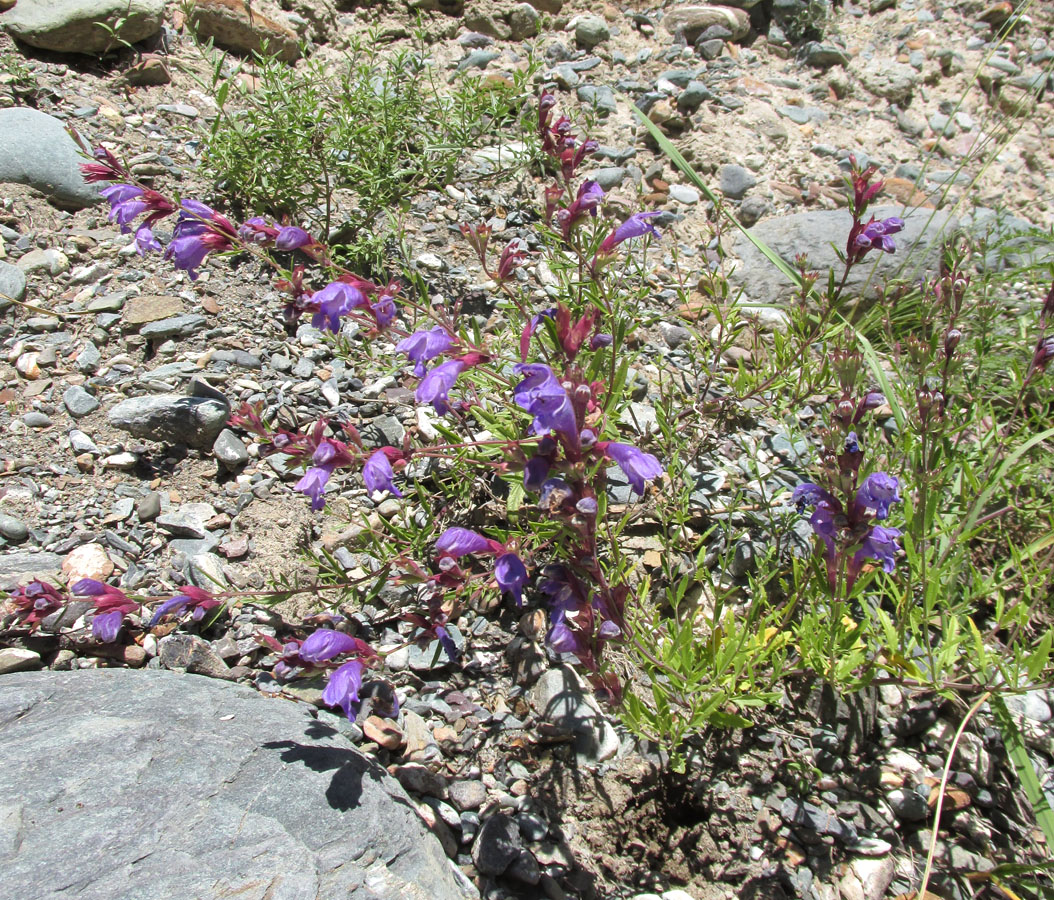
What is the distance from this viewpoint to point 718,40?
21.8 feet

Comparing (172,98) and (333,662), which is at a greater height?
(172,98)

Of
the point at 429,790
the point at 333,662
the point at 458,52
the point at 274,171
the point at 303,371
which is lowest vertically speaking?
the point at 429,790

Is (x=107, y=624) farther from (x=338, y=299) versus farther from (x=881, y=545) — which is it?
(x=881, y=545)

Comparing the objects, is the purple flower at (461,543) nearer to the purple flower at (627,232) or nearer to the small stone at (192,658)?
the small stone at (192,658)

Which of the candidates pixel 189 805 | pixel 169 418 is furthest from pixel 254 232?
pixel 189 805

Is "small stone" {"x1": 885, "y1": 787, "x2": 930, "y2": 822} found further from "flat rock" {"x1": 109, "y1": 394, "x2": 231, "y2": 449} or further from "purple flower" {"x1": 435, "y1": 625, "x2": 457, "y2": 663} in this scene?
"flat rock" {"x1": 109, "y1": 394, "x2": 231, "y2": 449}

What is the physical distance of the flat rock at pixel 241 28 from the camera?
5617mm

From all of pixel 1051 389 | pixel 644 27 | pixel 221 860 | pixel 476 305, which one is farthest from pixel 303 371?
pixel 644 27

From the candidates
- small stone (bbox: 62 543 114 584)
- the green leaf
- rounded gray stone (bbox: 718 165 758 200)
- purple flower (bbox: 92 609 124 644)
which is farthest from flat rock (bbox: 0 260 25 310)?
the green leaf

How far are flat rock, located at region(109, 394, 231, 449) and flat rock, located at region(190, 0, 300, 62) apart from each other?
11.2 feet

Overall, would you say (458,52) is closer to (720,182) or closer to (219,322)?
(720,182)

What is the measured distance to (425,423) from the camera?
3900 mm

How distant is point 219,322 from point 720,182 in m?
3.94

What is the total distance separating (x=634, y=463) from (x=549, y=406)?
366 millimetres
